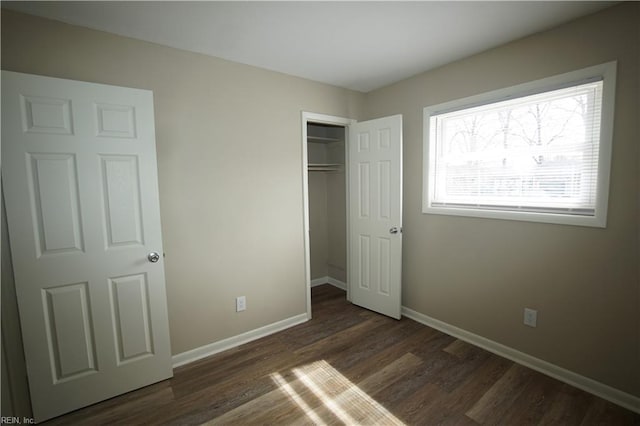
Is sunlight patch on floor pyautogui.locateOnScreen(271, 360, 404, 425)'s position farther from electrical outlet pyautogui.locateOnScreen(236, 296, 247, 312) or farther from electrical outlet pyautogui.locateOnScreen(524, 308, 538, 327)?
electrical outlet pyautogui.locateOnScreen(524, 308, 538, 327)

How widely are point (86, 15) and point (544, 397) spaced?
3.81 metres

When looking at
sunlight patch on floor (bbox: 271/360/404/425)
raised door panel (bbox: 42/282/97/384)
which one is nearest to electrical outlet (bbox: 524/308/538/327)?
sunlight patch on floor (bbox: 271/360/404/425)

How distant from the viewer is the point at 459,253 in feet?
8.96

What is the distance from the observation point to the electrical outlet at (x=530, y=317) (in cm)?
227

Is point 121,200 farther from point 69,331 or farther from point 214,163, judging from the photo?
point 69,331

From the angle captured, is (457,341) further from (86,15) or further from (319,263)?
(86,15)

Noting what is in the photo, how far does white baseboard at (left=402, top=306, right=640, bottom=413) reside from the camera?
6.25 feet

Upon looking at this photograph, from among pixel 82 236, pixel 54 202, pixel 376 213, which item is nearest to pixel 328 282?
pixel 376 213

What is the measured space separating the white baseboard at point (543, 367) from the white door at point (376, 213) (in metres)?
0.50

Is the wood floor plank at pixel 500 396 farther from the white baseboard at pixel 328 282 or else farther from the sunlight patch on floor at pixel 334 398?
the white baseboard at pixel 328 282

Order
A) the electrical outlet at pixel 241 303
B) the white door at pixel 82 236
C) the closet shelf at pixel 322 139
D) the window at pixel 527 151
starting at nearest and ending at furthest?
the white door at pixel 82 236 < the window at pixel 527 151 < the electrical outlet at pixel 241 303 < the closet shelf at pixel 322 139


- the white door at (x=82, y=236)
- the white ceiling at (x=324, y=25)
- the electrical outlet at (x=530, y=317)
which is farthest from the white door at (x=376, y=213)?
the white door at (x=82, y=236)

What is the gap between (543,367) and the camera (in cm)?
224

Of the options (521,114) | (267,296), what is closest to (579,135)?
(521,114)
